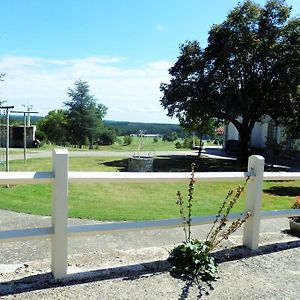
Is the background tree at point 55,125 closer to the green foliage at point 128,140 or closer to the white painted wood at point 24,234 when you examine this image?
the green foliage at point 128,140

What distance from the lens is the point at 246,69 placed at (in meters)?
21.9

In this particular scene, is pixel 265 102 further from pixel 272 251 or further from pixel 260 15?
pixel 272 251

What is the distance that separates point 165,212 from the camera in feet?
27.7

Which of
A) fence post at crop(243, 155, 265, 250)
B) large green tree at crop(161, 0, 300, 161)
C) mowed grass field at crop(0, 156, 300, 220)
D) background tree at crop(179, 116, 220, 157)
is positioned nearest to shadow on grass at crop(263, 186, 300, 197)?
mowed grass field at crop(0, 156, 300, 220)

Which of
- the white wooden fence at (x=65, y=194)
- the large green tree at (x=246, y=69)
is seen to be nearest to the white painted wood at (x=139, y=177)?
the white wooden fence at (x=65, y=194)

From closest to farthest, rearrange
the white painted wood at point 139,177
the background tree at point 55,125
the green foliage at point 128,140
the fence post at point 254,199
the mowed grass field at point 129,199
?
the white painted wood at point 139,177 < the fence post at point 254,199 < the mowed grass field at point 129,199 < the green foliage at point 128,140 < the background tree at point 55,125

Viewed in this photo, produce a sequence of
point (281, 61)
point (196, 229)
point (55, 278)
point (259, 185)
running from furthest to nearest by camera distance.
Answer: point (281, 61)
point (196, 229)
point (259, 185)
point (55, 278)

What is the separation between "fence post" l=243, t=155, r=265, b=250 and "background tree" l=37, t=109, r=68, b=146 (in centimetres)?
4771

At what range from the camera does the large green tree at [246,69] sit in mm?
20688

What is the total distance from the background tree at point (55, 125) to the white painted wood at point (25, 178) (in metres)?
48.2

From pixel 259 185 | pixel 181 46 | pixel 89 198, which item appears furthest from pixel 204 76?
pixel 259 185

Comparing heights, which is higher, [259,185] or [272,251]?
[259,185]

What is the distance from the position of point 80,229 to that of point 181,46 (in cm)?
2178

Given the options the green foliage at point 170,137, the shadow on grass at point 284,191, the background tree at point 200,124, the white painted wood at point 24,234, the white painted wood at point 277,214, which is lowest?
the shadow on grass at point 284,191
